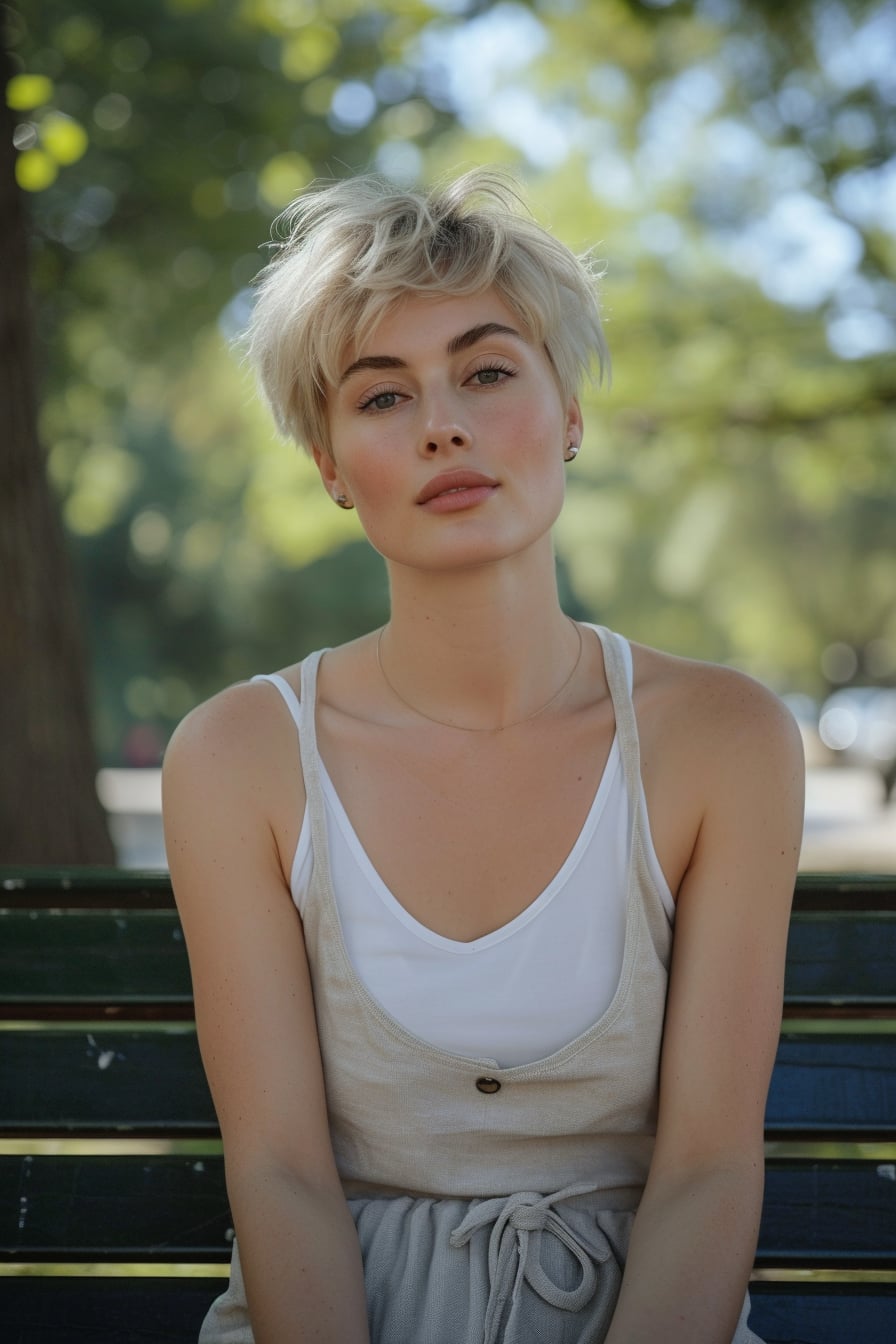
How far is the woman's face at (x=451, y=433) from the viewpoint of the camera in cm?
250

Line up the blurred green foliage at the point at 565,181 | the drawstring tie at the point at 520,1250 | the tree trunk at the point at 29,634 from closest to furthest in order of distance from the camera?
the drawstring tie at the point at 520,1250 → the tree trunk at the point at 29,634 → the blurred green foliage at the point at 565,181

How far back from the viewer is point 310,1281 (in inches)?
89.5

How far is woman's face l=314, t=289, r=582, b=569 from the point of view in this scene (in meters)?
2.50

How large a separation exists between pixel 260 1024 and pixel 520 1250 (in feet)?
1.76

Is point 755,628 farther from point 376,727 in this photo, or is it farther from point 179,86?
point 376,727

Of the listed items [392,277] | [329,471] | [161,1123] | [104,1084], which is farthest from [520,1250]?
[392,277]

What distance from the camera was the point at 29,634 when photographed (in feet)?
17.0

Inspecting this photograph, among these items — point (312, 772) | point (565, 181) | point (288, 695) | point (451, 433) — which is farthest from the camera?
point (565, 181)

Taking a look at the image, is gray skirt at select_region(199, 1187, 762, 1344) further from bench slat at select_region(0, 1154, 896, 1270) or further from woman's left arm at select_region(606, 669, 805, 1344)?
bench slat at select_region(0, 1154, 896, 1270)

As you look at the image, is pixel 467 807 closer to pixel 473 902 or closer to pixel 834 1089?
pixel 473 902

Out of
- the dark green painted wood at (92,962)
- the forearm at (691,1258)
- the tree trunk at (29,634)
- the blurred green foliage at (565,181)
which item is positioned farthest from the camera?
the blurred green foliage at (565,181)

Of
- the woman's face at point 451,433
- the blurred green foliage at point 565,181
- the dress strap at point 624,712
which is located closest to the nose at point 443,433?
the woman's face at point 451,433

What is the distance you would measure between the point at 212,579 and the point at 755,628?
576 inches

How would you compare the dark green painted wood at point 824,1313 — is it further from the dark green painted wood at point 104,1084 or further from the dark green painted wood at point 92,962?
the dark green painted wood at point 92,962
